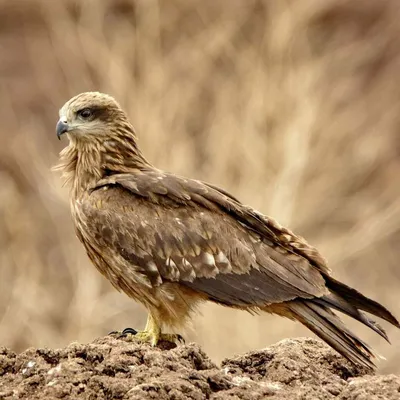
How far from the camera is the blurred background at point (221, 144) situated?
13242mm

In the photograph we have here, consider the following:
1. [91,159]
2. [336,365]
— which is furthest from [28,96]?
[336,365]

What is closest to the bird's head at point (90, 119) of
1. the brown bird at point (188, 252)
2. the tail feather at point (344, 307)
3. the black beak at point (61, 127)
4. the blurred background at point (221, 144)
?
the black beak at point (61, 127)

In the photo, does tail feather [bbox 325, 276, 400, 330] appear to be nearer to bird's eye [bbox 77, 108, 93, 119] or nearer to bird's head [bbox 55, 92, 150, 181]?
bird's head [bbox 55, 92, 150, 181]

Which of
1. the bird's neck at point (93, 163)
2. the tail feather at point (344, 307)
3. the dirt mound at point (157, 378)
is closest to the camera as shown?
the dirt mound at point (157, 378)

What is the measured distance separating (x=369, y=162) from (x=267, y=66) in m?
2.38

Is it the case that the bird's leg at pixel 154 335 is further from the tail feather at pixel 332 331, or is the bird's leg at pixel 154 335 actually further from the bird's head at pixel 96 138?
the bird's head at pixel 96 138

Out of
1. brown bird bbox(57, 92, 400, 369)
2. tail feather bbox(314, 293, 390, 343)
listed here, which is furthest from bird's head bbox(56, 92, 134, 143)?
tail feather bbox(314, 293, 390, 343)

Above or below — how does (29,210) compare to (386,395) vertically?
above

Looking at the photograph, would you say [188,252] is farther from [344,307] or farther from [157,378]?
[157,378]

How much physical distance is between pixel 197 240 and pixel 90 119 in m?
1.02

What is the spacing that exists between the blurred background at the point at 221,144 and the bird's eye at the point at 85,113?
5378mm

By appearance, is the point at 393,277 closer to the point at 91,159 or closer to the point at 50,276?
the point at 50,276

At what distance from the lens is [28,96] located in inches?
706

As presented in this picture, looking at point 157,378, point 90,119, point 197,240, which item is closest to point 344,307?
point 197,240
